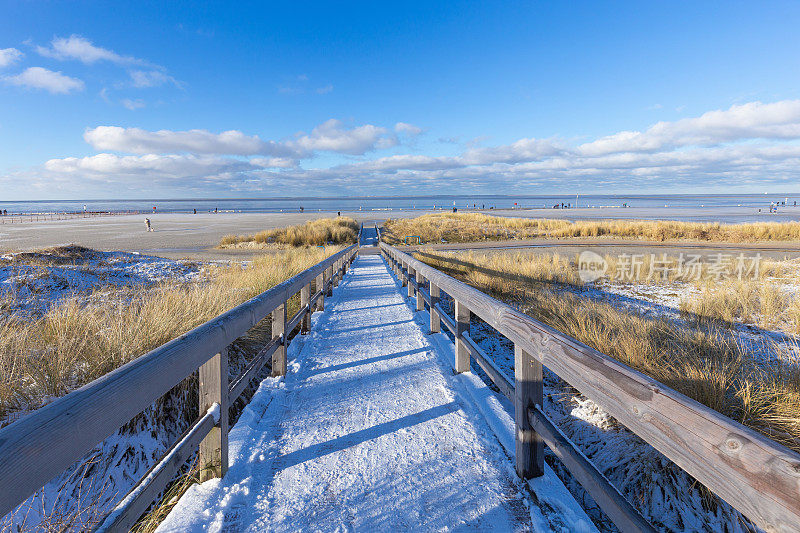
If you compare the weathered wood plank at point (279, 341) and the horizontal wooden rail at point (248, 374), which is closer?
the horizontal wooden rail at point (248, 374)

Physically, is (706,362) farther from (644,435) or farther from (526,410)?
(644,435)

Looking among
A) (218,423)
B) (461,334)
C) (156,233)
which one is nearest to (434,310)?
(461,334)

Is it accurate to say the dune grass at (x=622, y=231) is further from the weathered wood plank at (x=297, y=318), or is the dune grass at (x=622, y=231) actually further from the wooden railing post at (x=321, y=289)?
the weathered wood plank at (x=297, y=318)

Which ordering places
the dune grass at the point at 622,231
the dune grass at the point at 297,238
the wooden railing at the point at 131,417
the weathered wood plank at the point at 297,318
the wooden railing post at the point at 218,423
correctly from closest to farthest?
the wooden railing at the point at 131,417
the wooden railing post at the point at 218,423
the weathered wood plank at the point at 297,318
the dune grass at the point at 297,238
the dune grass at the point at 622,231

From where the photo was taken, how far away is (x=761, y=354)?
15.6 feet

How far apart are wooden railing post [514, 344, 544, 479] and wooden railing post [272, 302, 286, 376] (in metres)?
2.43

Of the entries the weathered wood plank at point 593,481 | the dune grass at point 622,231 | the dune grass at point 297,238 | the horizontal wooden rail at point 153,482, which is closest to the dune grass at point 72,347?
the horizontal wooden rail at point 153,482

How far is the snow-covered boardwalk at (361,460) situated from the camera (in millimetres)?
2076

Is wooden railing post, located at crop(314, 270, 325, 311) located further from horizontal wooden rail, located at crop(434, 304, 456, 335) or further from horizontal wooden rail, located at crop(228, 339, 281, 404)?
horizontal wooden rail, located at crop(228, 339, 281, 404)

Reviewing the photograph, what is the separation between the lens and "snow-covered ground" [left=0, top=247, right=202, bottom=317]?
6803mm

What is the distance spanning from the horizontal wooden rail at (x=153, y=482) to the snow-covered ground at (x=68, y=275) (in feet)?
16.7

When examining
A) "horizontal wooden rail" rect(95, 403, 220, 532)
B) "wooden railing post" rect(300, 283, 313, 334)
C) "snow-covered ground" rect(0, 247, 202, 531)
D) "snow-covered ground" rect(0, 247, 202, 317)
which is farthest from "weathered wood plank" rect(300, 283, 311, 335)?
"snow-covered ground" rect(0, 247, 202, 317)

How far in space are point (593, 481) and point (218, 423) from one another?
2.05m

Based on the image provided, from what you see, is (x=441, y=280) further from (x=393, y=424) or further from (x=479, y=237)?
(x=479, y=237)
